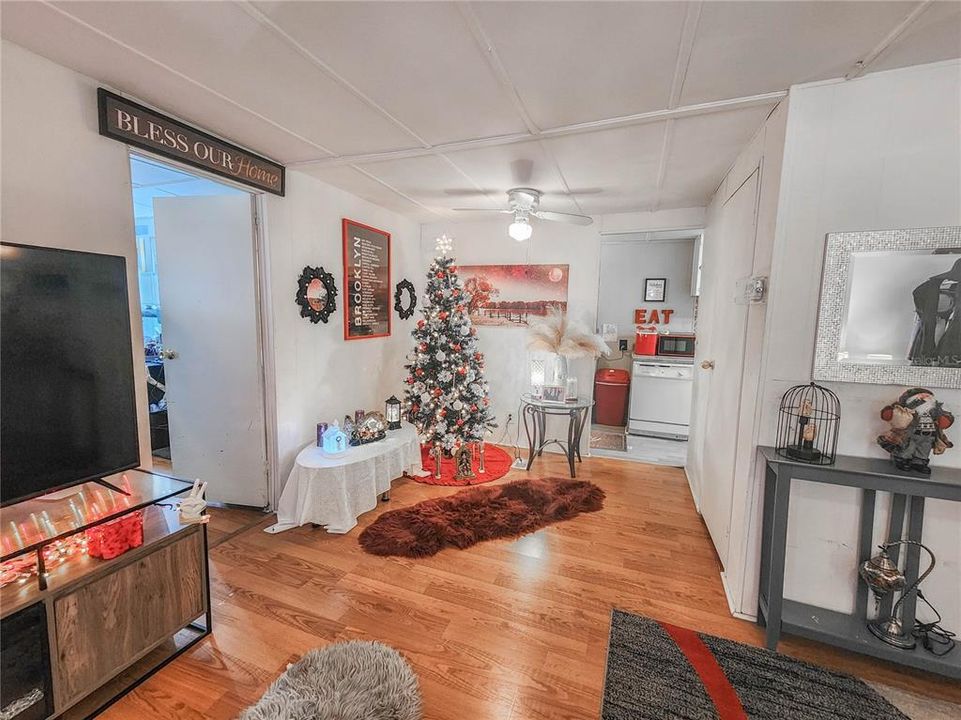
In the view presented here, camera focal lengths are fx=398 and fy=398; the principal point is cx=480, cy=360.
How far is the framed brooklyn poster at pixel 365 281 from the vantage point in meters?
3.48

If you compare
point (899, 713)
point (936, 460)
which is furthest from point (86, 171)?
point (899, 713)

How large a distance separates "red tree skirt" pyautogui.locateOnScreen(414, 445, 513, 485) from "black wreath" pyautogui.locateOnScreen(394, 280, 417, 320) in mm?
1468

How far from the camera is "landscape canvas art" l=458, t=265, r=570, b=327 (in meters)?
4.24

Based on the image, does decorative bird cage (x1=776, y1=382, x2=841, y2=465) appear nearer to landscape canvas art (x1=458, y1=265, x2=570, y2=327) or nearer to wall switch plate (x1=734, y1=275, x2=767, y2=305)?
wall switch plate (x1=734, y1=275, x2=767, y2=305)

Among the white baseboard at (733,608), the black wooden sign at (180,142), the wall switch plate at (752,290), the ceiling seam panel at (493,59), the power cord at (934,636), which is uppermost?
the ceiling seam panel at (493,59)

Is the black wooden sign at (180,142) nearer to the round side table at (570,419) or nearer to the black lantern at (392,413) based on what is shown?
the black lantern at (392,413)

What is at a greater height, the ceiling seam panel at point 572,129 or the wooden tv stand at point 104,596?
the ceiling seam panel at point 572,129

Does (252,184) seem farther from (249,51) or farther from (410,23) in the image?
(410,23)

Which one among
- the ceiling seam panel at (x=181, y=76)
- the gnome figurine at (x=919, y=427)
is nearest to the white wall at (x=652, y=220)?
the gnome figurine at (x=919, y=427)

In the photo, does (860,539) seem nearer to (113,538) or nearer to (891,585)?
(891,585)

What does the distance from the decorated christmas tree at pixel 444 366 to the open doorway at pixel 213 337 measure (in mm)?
1283

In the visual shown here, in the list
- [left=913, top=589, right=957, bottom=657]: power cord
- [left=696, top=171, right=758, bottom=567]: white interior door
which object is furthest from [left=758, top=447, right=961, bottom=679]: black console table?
[left=696, top=171, right=758, bottom=567]: white interior door

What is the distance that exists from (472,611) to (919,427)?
210cm

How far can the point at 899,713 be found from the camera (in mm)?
1529
